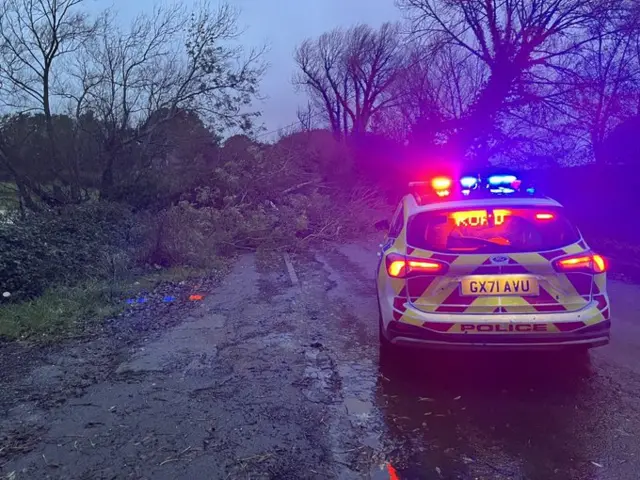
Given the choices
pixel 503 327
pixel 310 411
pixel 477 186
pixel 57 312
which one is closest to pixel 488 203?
pixel 477 186

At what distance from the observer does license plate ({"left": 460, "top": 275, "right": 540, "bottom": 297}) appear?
149 inches

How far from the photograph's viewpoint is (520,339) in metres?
3.73

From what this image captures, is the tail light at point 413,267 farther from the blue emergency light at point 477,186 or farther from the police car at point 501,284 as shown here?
the blue emergency light at point 477,186

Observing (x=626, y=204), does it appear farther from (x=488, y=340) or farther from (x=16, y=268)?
(x=16, y=268)

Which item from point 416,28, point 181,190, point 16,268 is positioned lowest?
point 16,268

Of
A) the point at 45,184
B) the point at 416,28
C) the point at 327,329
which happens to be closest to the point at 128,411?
the point at 327,329

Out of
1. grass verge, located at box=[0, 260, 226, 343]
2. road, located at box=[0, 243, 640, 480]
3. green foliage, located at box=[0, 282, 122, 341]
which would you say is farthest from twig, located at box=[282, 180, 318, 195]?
road, located at box=[0, 243, 640, 480]

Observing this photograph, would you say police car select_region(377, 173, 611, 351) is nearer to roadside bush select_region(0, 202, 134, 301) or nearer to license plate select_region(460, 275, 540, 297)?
license plate select_region(460, 275, 540, 297)

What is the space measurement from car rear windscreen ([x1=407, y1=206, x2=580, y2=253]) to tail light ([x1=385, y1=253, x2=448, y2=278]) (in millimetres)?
142

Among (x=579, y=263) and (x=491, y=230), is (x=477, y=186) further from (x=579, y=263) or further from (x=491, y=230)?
(x=579, y=263)

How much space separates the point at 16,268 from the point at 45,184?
7604mm

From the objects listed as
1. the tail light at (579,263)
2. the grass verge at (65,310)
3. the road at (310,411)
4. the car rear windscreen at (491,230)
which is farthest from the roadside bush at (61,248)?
the tail light at (579,263)

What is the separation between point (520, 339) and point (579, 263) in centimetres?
76

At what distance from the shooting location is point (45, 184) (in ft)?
44.8
